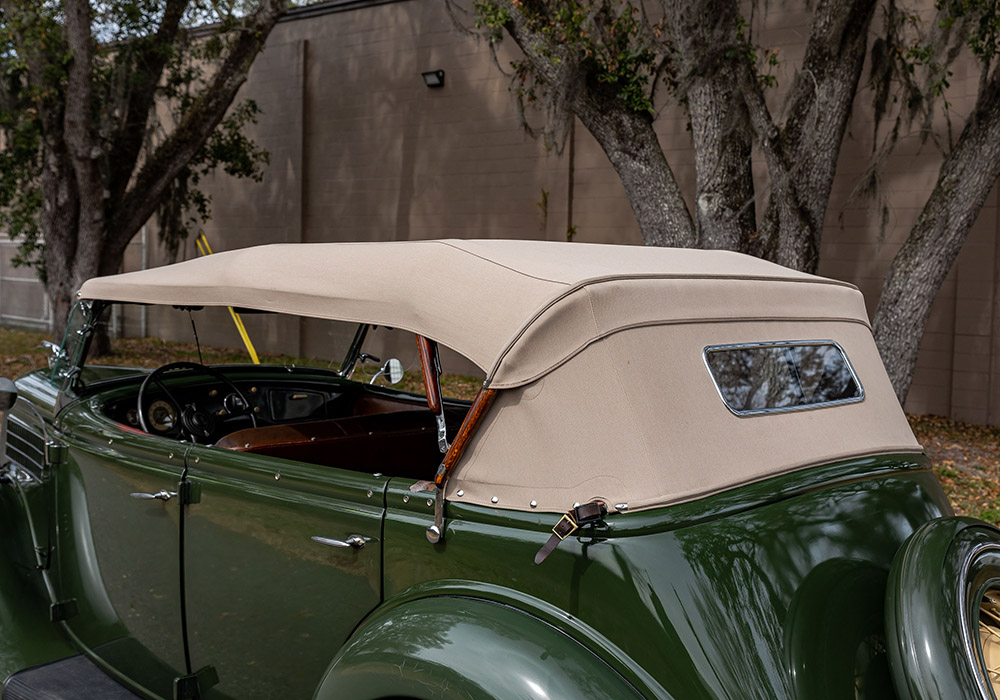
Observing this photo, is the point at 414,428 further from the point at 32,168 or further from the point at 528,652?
the point at 32,168

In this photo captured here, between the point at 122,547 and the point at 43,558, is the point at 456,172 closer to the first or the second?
the point at 43,558

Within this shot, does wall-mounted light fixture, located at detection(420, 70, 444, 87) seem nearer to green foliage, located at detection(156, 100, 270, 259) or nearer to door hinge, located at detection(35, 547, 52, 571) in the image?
green foliage, located at detection(156, 100, 270, 259)

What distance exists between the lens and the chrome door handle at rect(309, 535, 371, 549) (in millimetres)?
2113

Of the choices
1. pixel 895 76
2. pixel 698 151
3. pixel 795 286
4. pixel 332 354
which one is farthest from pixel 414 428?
pixel 895 76

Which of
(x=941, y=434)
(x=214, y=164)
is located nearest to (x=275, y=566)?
(x=941, y=434)

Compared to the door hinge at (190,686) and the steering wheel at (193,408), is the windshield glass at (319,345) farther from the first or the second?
the door hinge at (190,686)

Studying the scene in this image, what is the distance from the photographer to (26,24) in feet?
32.5

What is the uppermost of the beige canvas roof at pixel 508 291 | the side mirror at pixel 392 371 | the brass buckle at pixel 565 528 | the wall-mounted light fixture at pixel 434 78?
the wall-mounted light fixture at pixel 434 78

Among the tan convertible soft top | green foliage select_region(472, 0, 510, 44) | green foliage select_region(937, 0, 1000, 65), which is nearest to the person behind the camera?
the tan convertible soft top

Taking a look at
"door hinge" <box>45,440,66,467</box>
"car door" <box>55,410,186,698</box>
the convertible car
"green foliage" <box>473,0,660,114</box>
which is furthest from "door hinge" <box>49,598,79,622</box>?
"green foliage" <box>473,0,660,114</box>

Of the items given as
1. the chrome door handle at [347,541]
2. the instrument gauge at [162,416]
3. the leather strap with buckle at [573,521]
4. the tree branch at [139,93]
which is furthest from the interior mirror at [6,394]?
the tree branch at [139,93]

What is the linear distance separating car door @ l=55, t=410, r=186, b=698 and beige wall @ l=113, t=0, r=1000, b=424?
307 inches

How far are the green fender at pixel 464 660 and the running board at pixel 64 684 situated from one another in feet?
3.82

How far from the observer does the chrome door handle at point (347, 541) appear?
2113 millimetres
